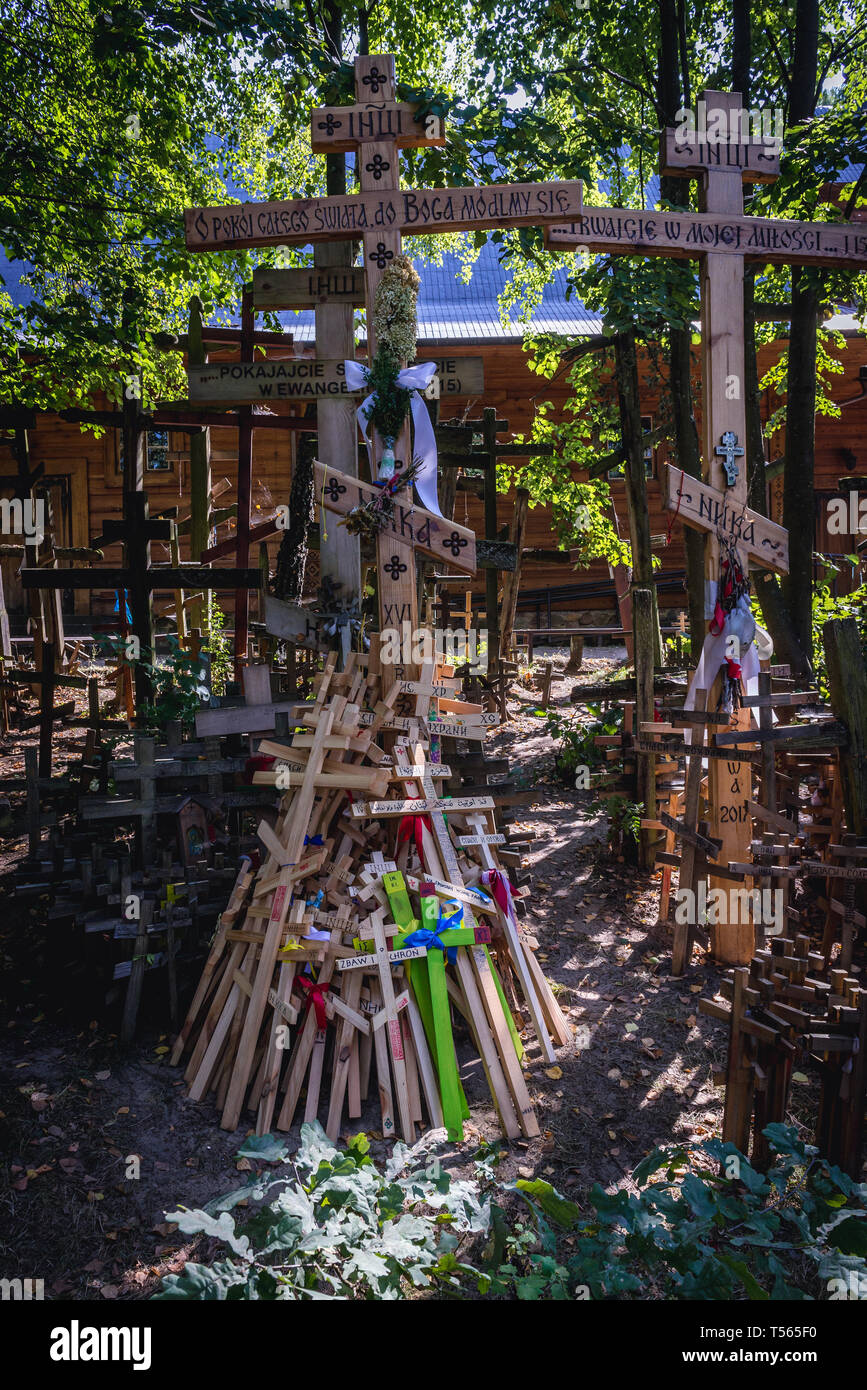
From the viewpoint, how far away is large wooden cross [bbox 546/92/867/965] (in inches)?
225

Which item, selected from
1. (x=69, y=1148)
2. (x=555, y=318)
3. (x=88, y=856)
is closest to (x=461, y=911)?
(x=69, y=1148)

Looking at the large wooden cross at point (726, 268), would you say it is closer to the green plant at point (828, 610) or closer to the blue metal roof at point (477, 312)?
the green plant at point (828, 610)

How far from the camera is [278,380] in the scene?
688cm

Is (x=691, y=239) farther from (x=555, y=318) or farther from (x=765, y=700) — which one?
(x=555, y=318)

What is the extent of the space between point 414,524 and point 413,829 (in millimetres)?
1871

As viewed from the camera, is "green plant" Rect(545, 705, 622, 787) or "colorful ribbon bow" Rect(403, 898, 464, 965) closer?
"colorful ribbon bow" Rect(403, 898, 464, 965)

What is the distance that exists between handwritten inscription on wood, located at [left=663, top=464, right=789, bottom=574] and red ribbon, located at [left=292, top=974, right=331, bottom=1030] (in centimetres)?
342

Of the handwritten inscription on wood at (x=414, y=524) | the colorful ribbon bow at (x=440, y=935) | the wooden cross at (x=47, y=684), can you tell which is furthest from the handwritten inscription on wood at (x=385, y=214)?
the colorful ribbon bow at (x=440, y=935)

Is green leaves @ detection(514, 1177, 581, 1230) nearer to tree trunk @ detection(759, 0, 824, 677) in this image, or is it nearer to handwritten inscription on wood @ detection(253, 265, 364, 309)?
handwritten inscription on wood @ detection(253, 265, 364, 309)

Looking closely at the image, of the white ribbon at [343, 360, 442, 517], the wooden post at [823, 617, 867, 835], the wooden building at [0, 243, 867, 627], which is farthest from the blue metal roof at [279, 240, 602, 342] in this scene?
the wooden post at [823, 617, 867, 835]

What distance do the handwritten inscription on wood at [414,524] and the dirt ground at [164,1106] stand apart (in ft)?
9.63

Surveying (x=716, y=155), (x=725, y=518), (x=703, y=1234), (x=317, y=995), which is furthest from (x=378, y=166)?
(x=703, y=1234)

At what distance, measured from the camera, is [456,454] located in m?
9.81

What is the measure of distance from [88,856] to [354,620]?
2.63 metres
